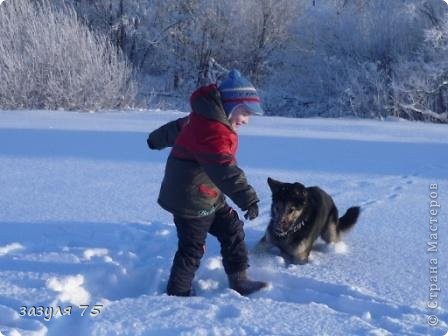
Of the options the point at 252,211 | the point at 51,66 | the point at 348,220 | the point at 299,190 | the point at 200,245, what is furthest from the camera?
the point at 51,66

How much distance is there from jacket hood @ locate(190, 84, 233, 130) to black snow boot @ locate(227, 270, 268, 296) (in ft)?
2.79

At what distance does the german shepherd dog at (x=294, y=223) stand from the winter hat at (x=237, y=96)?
0.77 metres

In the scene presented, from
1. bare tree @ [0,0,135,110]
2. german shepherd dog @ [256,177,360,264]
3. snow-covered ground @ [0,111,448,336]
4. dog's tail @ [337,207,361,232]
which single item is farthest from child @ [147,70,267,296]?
bare tree @ [0,0,135,110]

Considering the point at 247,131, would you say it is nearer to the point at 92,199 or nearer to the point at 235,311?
the point at 92,199

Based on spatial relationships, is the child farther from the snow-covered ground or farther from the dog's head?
the dog's head

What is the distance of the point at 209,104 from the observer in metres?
3.11

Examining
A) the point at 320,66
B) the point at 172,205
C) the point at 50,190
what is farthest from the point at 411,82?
Result: the point at 172,205

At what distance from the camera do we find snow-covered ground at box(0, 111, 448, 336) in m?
2.88

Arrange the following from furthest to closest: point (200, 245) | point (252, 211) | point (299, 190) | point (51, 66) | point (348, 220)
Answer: point (51, 66)
point (348, 220)
point (299, 190)
point (200, 245)
point (252, 211)

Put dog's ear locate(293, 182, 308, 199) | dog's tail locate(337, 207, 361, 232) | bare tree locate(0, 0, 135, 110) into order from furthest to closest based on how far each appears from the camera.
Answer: bare tree locate(0, 0, 135, 110) < dog's tail locate(337, 207, 361, 232) < dog's ear locate(293, 182, 308, 199)

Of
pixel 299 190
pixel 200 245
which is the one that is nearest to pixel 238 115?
pixel 200 245

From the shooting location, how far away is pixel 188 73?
72.3ft

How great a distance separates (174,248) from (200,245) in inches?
23.7

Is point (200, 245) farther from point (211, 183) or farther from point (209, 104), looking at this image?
point (209, 104)
